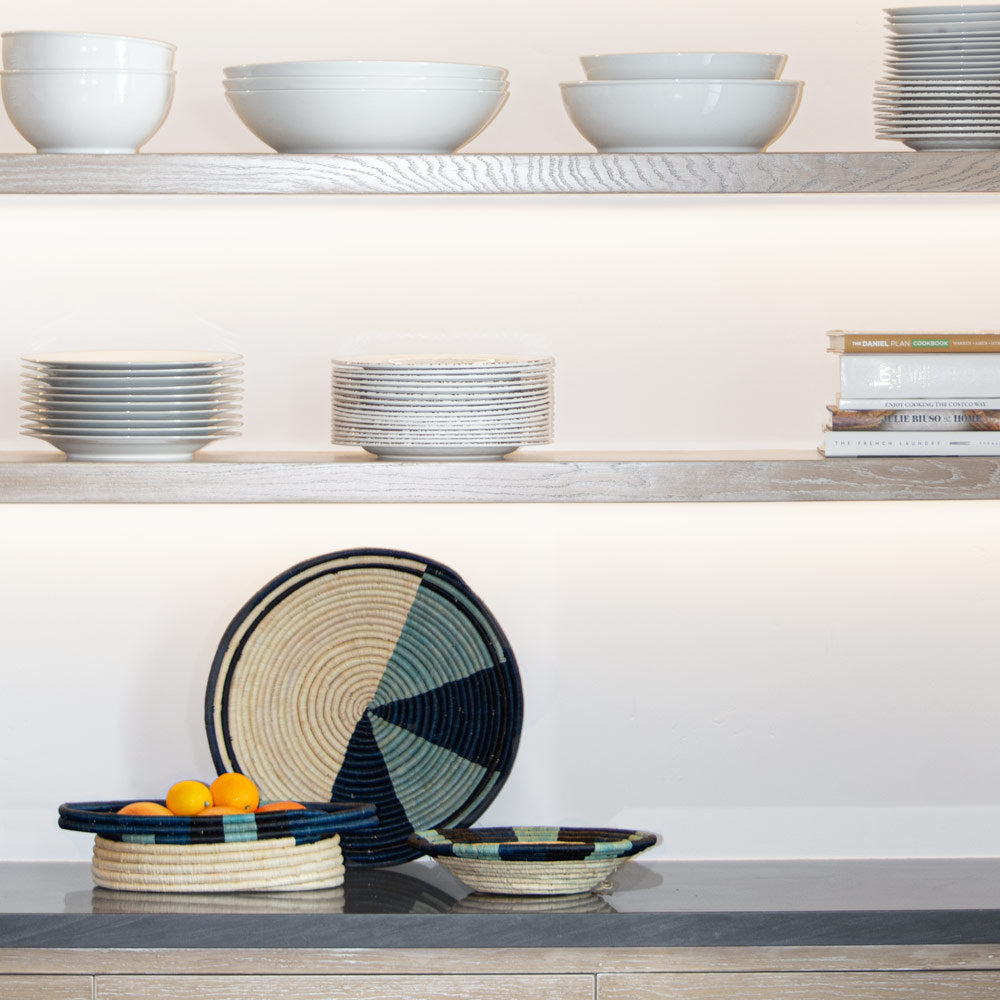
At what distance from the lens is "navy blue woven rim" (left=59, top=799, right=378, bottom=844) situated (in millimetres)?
1755

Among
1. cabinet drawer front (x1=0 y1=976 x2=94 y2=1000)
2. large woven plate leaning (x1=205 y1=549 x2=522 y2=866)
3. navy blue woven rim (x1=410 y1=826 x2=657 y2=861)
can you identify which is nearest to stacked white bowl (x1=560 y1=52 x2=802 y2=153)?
large woven plate leaning (x1=205 y1=549 x2=522 y2=866)

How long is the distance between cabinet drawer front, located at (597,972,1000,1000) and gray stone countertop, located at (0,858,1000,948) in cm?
4

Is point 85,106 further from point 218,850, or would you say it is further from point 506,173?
point 218,850

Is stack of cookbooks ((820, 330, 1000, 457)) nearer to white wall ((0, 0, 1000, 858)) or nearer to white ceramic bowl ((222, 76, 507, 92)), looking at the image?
white wall ((0, 0, 1000, 858))

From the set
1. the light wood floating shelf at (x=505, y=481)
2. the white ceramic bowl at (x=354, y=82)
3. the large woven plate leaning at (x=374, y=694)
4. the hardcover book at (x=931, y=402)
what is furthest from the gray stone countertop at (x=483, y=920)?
the white ceramic bowl at (x=354, y=82)

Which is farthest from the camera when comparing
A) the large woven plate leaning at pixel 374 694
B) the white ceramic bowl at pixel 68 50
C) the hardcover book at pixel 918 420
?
the large woven plate leaning at pixel 374 694

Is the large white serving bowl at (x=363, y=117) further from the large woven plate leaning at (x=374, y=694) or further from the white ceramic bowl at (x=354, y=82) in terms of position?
the large woven plate leaning at (x=374, y=694)

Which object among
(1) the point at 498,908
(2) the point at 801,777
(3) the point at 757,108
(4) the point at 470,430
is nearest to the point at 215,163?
(4) the point at 470,430

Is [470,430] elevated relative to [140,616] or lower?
elevated

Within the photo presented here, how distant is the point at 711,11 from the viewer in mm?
1941

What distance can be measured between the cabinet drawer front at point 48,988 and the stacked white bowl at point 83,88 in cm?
90

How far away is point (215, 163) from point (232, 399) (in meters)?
0.26

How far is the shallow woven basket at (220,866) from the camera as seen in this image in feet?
5.78

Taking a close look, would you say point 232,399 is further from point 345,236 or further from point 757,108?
point 757,108
